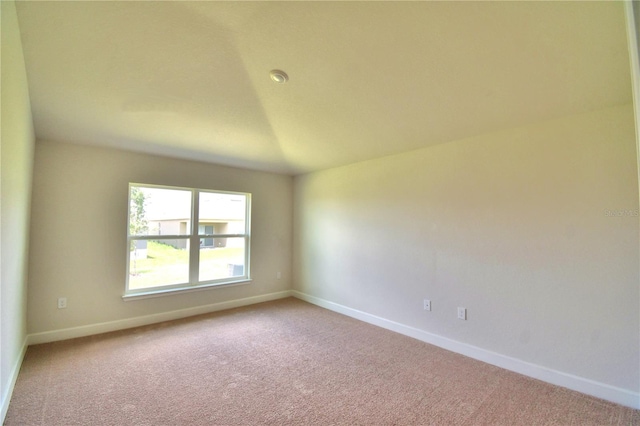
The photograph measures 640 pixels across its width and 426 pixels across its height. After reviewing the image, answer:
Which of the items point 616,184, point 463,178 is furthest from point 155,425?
point 616,184

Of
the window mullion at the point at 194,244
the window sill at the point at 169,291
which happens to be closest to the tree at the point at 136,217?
the window sill at the point at 169,291

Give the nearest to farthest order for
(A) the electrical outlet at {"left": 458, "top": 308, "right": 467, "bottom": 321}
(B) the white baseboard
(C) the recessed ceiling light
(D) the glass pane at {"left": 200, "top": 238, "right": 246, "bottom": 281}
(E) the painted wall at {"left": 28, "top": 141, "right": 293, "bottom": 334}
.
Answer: (B) the white baseboard → (C) the recessed ceiling light → (A) the electrical outlet at {"left": 458, "top": 308, "right": 467, "bottom": 321} → (E) the painted wall at {"left": 28, "top": 141, "right": 293, "bottom": 334} → (D) the glass pane at {"left": 200, "top": 238, "right": 246, "bottom": 281}

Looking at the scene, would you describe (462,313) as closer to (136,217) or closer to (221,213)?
(221,213)

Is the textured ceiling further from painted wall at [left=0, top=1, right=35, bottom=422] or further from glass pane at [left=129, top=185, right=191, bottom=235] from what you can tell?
glass pane at [left=129, top=185, right=191, bottom=235]

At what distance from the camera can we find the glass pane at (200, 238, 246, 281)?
14.0ft

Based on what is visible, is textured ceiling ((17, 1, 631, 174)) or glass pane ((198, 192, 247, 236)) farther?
glass pane ((198, 192, 247, 236))

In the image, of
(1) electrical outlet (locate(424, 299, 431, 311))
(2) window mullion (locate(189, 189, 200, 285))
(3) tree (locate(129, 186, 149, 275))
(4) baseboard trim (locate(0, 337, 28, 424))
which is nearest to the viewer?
(4) baseboard trim (locate(0, 337, 28, 424))

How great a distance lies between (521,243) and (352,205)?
6.76ft

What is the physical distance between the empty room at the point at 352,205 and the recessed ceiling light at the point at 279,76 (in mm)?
17

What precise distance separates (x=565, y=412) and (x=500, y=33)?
101 inches

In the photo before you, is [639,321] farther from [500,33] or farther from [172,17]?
[172,17]

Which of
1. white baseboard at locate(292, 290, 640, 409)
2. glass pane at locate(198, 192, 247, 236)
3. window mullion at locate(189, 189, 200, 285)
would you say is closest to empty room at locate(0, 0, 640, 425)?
white baseboard at locate(292, 290, 640, 409)

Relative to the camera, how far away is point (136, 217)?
12.1ft

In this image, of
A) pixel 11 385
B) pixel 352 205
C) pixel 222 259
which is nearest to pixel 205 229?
pixel 222 259
